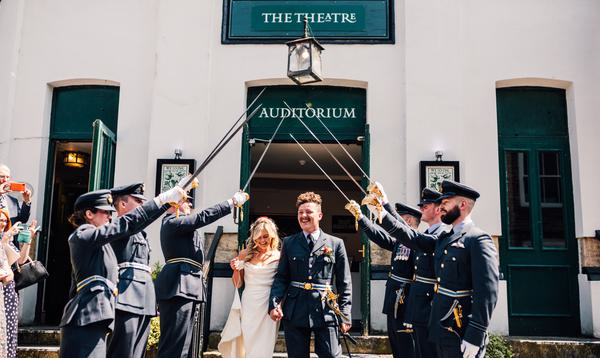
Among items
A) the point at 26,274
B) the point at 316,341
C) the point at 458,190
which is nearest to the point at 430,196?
the point at 458,190

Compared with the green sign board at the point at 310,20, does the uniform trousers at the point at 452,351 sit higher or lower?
lower

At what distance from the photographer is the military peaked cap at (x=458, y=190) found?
404cm

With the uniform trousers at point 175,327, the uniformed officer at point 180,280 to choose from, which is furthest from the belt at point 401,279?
the uniform trousers at point 175,327

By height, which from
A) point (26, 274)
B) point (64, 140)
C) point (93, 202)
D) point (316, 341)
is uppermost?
point (64, 140)

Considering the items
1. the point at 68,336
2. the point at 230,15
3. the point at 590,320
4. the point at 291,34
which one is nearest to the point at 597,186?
the point at 590,320

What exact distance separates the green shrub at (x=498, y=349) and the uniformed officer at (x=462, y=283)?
2478 mm

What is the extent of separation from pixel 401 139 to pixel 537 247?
2.20 meters

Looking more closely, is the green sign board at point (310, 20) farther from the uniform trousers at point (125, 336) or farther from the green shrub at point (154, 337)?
the uniform trousers at point (125, 336)

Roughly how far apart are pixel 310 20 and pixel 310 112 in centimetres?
122

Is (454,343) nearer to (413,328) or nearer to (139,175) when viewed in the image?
(413,328)

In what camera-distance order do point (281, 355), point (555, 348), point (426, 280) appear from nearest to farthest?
point (426, 280) → point (281, 355) → point (555, 348)

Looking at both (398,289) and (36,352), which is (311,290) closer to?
(398,289)

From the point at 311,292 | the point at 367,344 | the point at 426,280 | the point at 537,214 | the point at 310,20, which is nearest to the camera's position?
the point at 311,292

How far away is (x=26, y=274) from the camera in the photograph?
548 cm
